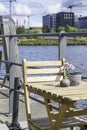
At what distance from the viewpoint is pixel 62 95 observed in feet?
11.2

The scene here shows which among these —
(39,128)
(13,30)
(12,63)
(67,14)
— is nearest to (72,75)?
(39,128)

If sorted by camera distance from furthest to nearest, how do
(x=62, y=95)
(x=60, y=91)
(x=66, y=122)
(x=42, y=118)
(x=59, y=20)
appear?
(x=59, y=20)
(x=42, y=118)
(x=66, y=122)
(x=60, y=91)
(x=62, y=95)

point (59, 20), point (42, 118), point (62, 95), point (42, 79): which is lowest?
point (59, 20)

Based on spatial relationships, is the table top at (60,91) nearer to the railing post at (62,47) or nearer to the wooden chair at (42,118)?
the wooden chair at (42,118)

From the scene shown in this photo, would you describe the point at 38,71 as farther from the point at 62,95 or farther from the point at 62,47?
the point at 62,95

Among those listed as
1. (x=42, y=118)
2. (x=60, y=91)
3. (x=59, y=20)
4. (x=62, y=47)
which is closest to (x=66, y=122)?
(x=42, y=118)

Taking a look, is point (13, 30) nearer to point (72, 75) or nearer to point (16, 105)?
point (16, 105)

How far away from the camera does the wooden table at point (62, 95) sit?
3318 mm

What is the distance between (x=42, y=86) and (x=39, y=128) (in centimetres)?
41

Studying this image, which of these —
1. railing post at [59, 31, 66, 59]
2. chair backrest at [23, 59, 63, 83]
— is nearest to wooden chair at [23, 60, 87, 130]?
chair backrest at [23, 59, 63, 83]

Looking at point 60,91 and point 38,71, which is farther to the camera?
point 38,71

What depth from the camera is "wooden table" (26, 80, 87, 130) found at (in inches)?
131

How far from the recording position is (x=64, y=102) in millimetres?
3365

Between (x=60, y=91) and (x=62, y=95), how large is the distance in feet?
0.71
